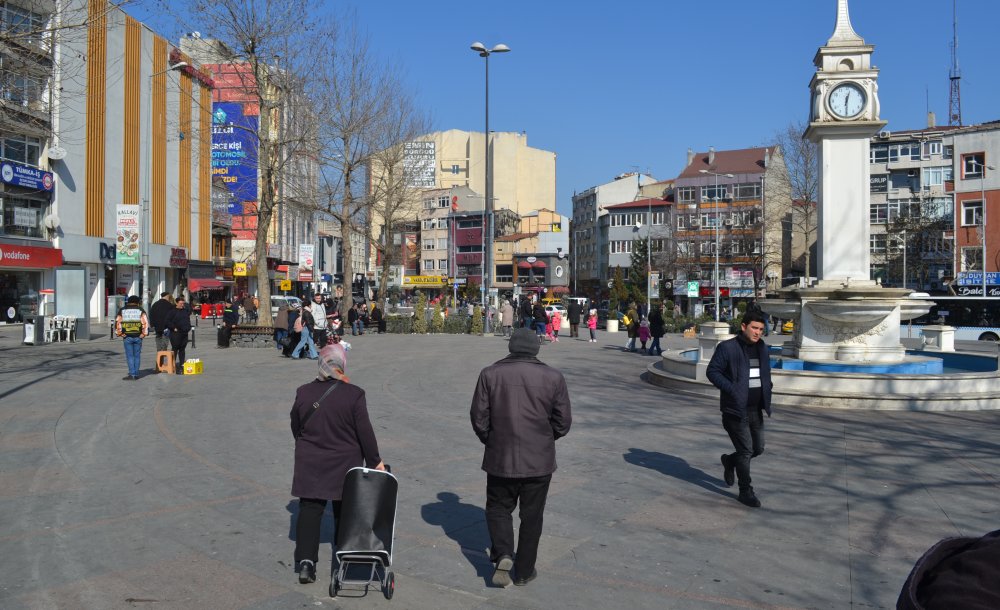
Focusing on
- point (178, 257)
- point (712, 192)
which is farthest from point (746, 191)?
point (178, 257)

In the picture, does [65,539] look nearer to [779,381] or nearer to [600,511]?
[600,511]

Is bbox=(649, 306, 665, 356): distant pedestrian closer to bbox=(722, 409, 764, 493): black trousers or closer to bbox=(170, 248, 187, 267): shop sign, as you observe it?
bbox=(722, 409, 764, 493): black trousers

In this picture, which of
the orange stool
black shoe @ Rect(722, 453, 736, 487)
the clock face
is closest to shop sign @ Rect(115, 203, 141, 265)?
the orange stool

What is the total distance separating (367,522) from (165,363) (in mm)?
13677

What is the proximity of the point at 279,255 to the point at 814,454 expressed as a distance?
58.5 metres

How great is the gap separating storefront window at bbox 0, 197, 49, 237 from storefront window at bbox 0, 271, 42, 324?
1.97 m

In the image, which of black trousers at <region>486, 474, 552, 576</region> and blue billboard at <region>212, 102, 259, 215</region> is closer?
black trousers at <region>486, 474, 552, 576</region>

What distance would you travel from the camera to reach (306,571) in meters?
4.69

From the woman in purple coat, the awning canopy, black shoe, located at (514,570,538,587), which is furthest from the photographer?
the awning canopy

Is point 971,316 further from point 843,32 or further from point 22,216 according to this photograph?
point 22,216

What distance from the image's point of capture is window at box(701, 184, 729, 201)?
227ft

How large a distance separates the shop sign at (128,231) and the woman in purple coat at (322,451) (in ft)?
86.6

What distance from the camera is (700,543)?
565 cm

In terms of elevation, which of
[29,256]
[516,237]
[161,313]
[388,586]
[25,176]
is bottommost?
[388,586]
